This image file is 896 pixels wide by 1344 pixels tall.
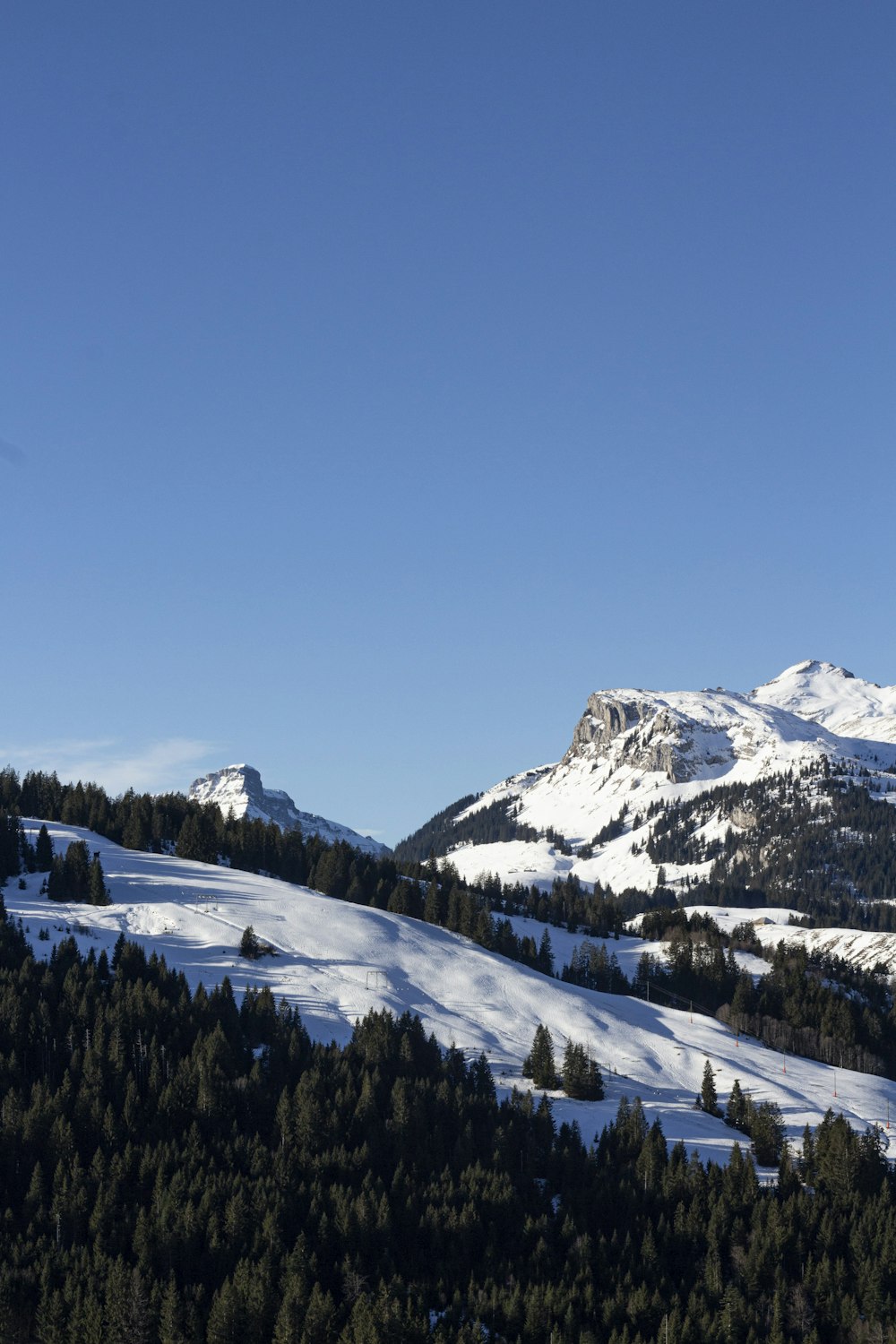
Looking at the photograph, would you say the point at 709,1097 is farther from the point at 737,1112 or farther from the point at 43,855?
the point at 43,855

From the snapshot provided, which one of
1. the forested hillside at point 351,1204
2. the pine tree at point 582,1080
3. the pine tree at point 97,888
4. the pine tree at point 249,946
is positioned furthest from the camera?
the pine tree at point 97,888

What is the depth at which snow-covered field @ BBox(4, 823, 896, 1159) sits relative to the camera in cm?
15938

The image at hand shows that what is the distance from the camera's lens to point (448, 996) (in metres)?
178

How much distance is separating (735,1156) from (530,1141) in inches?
843

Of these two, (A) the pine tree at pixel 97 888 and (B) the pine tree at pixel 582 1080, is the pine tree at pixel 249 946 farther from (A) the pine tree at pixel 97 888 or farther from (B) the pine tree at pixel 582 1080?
(B) the pine tree at pixel 582 1080

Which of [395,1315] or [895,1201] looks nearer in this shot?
[395,1315]

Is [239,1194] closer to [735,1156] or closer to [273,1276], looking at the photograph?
[273,1276]

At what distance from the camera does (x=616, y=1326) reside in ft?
342

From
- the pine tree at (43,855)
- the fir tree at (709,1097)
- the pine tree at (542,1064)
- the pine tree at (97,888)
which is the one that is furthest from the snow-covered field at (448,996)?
the pine tree at (43,855)

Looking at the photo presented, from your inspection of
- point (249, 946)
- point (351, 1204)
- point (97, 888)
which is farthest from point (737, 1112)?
point (97, 888)

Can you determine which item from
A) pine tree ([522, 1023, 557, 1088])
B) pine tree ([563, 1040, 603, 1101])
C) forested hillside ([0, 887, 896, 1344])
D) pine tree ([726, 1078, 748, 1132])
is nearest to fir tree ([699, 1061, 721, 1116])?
pine tree ([726, 1078, 748, 1132])

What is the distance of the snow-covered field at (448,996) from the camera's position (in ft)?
523

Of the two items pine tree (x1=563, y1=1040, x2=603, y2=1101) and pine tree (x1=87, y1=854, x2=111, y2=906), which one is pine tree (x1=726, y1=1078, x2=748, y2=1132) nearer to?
pine tree (x1=563, y1=1040, x2=603, y2=1101)

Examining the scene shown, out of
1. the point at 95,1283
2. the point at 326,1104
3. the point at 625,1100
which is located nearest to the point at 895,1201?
the point at 625,1100
